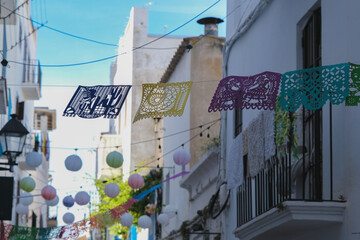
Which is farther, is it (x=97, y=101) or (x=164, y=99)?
(x=97, y=101)

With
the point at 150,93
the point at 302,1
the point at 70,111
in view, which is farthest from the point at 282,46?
the point at 70,111

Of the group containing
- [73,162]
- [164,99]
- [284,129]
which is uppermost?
[164,99]

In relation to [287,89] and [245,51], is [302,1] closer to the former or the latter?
[287,89]

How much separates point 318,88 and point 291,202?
152 centimetres

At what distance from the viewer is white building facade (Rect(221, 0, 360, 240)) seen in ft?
32.3

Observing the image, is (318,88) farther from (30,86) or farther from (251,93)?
(30,86)

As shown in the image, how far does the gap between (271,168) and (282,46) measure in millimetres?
2758

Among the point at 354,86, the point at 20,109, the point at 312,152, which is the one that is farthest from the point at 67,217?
the point at 354,86

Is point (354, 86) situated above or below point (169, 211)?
above

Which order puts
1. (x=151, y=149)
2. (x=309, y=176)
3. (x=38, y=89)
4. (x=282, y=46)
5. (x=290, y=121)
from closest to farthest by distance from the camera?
1. (x=290, y=121)
2. (x=309, y=176)
3. (x=282, y=46)
4. (x=38, y=89)
5. (x=151, y=149)

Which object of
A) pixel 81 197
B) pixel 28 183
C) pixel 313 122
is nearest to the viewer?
pixel 313 122

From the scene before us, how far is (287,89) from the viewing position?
31.0ft

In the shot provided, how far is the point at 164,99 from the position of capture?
40.7 feet

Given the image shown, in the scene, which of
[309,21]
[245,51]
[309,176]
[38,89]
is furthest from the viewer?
[38,89]
